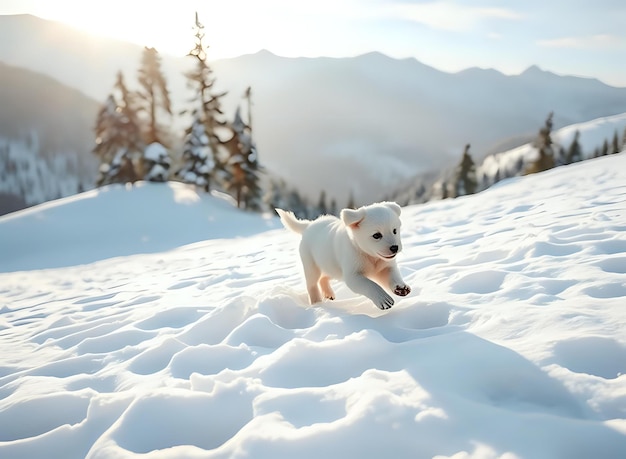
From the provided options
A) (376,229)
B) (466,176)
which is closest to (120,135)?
(376,229)

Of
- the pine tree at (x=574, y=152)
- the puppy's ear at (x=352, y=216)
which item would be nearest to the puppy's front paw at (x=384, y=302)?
the puppy's ear at (x=352, y=216)

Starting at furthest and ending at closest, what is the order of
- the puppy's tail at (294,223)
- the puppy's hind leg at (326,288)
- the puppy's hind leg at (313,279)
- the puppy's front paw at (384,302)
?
1. the puppy's tail at (294,223)
2. the puppy's hind leg at (326,288)
3. the puppy's hind leg at (313,279)
4. the puppy's front paw at (384,302)

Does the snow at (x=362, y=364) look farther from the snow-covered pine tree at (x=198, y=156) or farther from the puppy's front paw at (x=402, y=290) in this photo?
the snow-covered pine tree at (x=198, y=156)

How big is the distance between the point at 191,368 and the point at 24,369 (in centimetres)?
207

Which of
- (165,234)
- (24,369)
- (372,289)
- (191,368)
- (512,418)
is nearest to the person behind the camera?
(512,418)

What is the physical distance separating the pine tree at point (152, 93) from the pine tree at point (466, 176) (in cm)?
2310

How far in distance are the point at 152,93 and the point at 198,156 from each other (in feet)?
16.6

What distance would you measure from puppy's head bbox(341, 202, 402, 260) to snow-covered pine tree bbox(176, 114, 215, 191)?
23.4 meters

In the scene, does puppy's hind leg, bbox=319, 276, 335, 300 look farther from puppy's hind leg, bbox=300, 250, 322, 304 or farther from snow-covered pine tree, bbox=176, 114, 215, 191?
snow-covered pine tree, bbox=176, 114, 215, 191

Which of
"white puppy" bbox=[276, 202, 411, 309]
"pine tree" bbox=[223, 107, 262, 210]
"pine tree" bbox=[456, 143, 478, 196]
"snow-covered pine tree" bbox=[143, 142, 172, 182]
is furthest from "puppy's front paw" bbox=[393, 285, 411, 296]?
"pine tree" bbox=[456, 143, 478, 196]

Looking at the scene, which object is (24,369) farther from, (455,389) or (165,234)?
(165,234)

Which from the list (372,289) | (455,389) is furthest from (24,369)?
(455,389)

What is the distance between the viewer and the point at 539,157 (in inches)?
1235

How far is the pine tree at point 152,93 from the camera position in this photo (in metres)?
25.9
